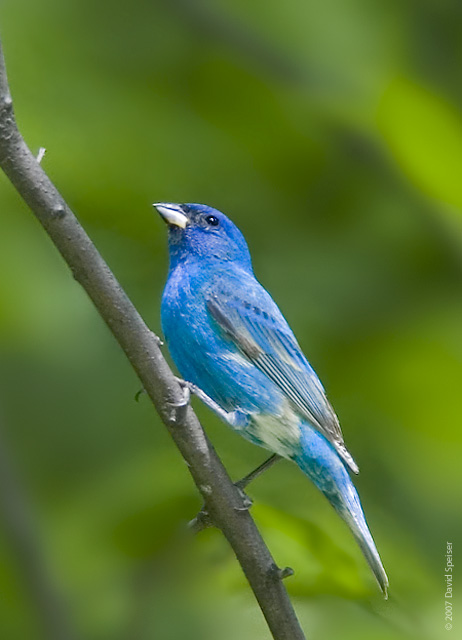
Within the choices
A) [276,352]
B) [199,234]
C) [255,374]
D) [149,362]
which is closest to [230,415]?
[255,374]

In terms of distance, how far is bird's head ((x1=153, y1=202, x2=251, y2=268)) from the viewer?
391cm

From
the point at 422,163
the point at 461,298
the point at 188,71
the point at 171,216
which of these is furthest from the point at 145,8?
the point at 461,298

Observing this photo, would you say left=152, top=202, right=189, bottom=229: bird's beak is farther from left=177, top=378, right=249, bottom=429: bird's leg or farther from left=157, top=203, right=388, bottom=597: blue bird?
left=177, top=378, right=249, bottom=429: bird's leg

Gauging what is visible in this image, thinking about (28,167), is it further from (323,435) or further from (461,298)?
(461,298)

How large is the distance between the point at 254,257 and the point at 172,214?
781 millimetres

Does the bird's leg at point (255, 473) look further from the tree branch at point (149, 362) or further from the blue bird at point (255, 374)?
the tree branch at point (149, 362)

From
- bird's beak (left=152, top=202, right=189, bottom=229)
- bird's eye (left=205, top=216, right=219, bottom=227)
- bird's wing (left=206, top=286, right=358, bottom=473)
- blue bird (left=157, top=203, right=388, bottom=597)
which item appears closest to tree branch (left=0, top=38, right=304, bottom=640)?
blue bird (left=157, top=203, right=388, bottom=597)

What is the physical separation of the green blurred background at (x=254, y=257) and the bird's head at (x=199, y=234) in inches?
9.1

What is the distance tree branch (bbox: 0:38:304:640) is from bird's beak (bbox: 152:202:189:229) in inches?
51.9

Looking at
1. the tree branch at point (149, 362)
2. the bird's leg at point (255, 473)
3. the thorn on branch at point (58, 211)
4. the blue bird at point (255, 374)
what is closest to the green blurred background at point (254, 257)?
the bird's leg at point (255, 473)

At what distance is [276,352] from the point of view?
3.65 metres

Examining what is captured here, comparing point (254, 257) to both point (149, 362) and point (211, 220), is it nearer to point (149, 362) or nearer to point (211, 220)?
point (211, 220)

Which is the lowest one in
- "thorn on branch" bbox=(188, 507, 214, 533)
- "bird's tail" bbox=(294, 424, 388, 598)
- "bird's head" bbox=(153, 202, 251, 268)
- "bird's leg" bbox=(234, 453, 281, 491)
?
"bird's tail" bbox=(294, 424, 388, 598)

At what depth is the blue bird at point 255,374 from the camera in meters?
3.41
